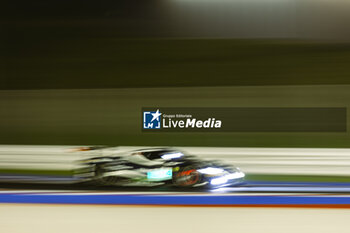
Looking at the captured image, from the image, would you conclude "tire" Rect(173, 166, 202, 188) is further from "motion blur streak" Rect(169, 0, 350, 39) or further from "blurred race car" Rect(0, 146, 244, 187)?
"motion blur streak" Rect(169, 0, 350, 39)

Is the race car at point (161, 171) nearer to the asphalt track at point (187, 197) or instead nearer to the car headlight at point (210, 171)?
the car headlight at point (210, 171)

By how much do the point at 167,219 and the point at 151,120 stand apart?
294 inches

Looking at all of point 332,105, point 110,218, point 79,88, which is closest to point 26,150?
point 79,88

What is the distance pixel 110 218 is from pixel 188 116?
7281 mm

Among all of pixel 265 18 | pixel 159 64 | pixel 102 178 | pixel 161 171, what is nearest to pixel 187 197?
pixel 161 171

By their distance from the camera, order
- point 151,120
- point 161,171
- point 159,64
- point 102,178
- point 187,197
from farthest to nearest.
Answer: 1. point 159,64
2. point 151,120
3. point 102,178
4. point 161,171
5. point 187,197

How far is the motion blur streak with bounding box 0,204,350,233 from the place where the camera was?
3.69 meters

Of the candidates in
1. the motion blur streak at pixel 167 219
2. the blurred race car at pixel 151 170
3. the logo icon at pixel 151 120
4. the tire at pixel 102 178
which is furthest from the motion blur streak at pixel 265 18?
the motion blur streak at pixel 167 219

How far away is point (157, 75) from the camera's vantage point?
42.0 ft

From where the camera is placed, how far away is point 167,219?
12.9ft

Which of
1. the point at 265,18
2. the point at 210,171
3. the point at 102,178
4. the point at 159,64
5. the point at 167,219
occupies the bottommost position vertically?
the point at 167,219

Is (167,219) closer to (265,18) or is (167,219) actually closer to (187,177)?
(187,177)

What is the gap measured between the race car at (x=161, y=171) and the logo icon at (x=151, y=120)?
5382 millimetres

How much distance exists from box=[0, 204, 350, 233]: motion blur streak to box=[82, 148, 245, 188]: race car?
946 millimetres
